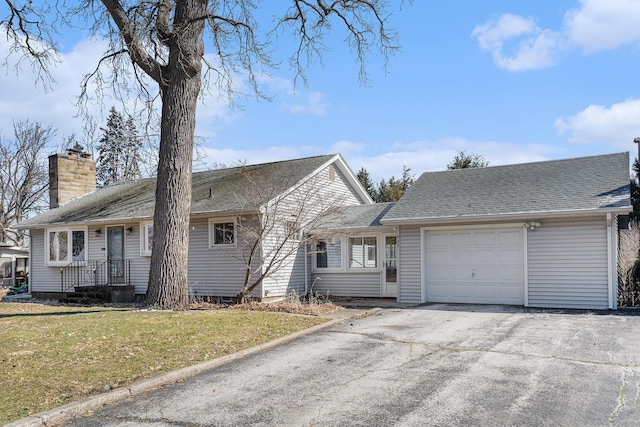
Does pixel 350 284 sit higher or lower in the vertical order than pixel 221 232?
lower

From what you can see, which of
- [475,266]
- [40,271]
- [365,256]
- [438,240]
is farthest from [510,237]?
[40,271]

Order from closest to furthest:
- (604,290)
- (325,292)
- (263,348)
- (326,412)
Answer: (326,412) → (263,348) → (604,290) → (325,292)

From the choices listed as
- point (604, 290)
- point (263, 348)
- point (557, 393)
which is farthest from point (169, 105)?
point (604, 290)

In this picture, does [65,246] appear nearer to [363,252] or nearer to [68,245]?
[68,245]

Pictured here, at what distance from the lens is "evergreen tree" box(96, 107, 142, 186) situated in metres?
39.9

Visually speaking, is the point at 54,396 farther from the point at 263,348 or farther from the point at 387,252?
the point at 387,252

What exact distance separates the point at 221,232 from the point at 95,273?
5388 mm

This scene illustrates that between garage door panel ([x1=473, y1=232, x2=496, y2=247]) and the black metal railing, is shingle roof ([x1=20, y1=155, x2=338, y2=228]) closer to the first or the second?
the black metal railing

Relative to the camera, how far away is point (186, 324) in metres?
10.1

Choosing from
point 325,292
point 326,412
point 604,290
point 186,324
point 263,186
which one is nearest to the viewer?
point 326,412

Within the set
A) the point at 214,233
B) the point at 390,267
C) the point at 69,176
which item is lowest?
the point at 390,267

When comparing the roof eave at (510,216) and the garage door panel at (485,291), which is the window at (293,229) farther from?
the garage door panel at (485,291)

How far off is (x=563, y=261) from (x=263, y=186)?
27.9 feet

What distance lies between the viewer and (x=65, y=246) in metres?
19.9
